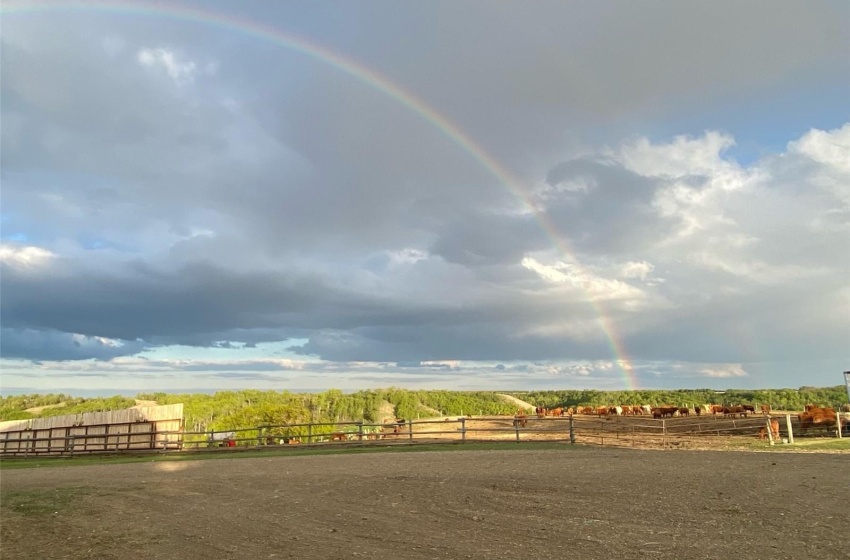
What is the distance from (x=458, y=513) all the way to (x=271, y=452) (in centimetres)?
2125

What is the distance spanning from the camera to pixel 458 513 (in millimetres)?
10648

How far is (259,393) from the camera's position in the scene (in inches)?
5428

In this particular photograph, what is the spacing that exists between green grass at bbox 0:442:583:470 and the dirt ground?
8.91 metres

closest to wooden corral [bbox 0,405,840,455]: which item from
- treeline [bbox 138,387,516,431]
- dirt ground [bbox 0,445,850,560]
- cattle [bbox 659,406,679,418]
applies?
cattle [bbox 659,406,679,418]

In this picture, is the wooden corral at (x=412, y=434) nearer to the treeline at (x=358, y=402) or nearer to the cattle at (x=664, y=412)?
the cattle at (x=664, y=412)

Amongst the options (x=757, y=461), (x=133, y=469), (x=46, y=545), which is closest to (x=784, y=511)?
(x=757, y=461)

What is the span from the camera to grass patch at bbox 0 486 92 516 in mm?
13585

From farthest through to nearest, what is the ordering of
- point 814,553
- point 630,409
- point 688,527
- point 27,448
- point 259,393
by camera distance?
1. point 259,393
2. point 630,409
3. point 27,448
4. point 688,527
5. point 814,553

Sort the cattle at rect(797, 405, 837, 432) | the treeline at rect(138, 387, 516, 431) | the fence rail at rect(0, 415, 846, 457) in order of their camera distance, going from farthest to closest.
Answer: the treeline at rect(138, 387, 516, 431)
the cattle at rect(797, 405, 837, 432)
the fence rail at rect(0, 415, 846, 457)

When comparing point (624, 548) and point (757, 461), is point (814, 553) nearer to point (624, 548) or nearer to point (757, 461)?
point (624, 548)

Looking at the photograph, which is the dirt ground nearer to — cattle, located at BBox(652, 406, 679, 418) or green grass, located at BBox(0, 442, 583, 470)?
green grass, located at BBox(0, 442, 583, 470)

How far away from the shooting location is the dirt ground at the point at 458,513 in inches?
324

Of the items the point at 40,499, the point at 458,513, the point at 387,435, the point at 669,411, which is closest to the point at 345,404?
the point at 669,411

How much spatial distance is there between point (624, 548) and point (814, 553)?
2270 millimetres
